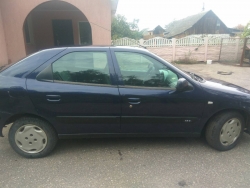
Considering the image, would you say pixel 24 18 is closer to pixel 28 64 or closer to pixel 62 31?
pixel 62 31

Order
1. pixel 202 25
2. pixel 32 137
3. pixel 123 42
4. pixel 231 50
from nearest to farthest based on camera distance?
1. pixel 32 137
2. pixel 123 42
3. pixel 231 50
4. pixel 202 25

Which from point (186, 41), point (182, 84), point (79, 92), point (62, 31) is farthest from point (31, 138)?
point (186, 41)

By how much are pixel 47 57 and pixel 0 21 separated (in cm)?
600

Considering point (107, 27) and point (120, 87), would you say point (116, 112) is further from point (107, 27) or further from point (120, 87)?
point (107, 27)

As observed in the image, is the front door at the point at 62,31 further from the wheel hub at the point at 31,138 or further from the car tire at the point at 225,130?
the car tire at the point at 225,130

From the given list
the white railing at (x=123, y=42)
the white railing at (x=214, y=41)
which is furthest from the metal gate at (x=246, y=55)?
the white railing at (x=123, y=42)

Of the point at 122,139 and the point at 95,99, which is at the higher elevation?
the point at 95,99

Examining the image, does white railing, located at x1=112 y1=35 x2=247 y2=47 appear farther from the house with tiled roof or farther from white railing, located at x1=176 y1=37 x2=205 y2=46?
the house with tiled roof

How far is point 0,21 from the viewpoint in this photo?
712cm

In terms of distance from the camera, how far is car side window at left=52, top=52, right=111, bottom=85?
2691 millimetres

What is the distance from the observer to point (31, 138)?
2734 millimetres

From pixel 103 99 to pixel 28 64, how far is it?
112cm

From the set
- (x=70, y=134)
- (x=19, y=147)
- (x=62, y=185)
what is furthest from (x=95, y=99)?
(x=19, y=147)

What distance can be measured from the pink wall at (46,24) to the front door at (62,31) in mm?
182
